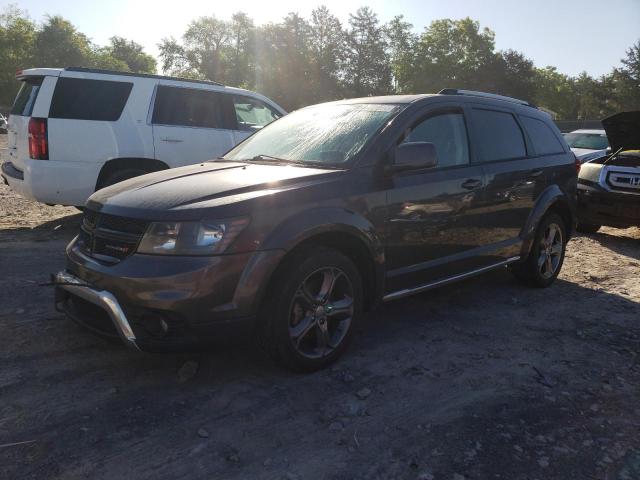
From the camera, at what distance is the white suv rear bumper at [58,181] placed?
634cm

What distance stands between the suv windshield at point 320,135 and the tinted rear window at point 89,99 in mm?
2838

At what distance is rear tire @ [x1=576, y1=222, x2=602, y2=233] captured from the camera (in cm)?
875

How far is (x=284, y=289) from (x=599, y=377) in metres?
2.17

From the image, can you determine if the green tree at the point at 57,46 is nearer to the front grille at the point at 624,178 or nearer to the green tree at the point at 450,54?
the green tree at the point at 450,54

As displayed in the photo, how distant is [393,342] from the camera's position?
13.3 ft

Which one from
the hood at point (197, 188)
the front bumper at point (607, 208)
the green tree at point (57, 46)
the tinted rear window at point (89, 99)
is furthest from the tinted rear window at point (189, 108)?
the green tree at point (57, 46)

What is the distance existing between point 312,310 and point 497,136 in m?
2.55

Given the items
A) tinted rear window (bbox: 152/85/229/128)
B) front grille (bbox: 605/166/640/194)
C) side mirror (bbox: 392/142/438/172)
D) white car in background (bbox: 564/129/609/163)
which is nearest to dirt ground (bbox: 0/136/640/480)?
side mirror (bbox: 392/142/438/172)

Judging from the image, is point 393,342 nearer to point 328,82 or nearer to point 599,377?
point 599,377

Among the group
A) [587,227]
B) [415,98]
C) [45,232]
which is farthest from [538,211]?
[45,232]

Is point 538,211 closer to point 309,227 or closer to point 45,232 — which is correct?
point 309,227

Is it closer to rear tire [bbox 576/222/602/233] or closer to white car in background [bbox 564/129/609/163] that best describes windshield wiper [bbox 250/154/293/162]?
rear tire [bbox 576/222/602/233]

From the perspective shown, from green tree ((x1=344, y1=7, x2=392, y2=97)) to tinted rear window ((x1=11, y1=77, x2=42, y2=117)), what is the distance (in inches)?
2361

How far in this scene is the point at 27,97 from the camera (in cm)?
673
